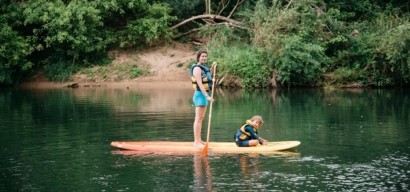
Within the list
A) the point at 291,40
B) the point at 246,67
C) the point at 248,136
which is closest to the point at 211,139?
the point at 248,136

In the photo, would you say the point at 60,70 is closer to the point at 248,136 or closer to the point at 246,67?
the point at 246,67

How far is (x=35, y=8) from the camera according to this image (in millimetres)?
41594

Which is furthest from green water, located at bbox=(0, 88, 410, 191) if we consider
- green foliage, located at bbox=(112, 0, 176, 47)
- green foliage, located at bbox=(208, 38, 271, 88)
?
green foliage, located at bbox=(112, 0, 176, 47)

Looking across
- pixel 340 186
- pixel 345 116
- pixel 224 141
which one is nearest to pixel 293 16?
pixel 345 116

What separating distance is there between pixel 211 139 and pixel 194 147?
2190 millimetres

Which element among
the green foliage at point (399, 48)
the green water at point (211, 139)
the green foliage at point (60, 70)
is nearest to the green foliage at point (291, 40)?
the green foliage at point (399, 48)

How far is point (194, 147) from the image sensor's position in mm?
16031

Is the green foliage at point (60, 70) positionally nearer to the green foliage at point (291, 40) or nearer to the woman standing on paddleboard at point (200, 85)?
the green foliage at point (291, 40)

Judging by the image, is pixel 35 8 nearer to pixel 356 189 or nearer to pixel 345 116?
pixel 345 116

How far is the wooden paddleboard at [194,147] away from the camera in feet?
52.0

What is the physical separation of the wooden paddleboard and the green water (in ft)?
0.82

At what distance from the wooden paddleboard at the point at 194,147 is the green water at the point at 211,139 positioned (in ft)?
0.82

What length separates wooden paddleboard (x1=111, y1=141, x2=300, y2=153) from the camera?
15.9 metres

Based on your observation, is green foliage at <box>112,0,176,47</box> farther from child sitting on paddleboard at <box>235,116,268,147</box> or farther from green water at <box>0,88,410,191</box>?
child sitting on paddleboard at <box>235,116,268,147</box>
